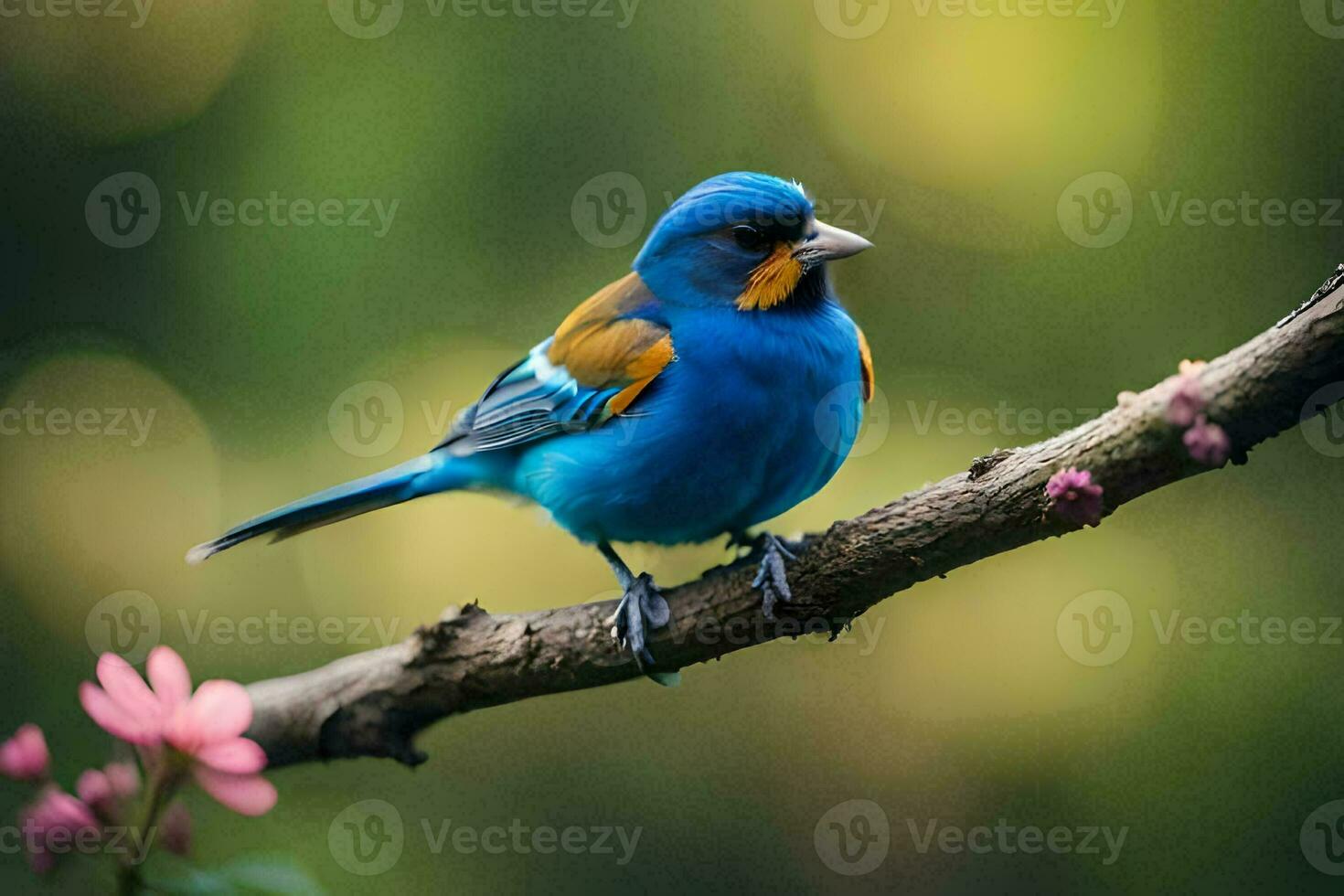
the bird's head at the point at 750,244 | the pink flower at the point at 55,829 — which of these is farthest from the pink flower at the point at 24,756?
the bird's head at the point at 750,244

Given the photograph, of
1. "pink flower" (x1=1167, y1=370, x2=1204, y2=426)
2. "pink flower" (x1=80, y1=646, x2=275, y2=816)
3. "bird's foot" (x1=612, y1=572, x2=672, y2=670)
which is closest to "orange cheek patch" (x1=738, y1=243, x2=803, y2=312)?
"bird's foot" (x1=612, y1=572, x2=672, y2=670)

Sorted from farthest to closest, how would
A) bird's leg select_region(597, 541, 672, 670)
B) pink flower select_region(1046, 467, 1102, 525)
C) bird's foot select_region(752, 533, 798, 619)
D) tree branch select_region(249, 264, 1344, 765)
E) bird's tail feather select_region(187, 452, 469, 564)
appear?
1. bird's tail feather select_region(187, 452, 469, 564)
2. bird's leg select_region(597, 541, 672, 670)
3. bird's foot select_region(752, 533, 798, 619)
4. pink flower select_region(1046, 467, 1102, 525)
5. tree branch select_region(249, 264, 1344, 765)

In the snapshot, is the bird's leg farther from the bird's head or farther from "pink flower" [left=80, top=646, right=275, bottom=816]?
"pink flower" [left=80, top=646, right=275, bottom=816]

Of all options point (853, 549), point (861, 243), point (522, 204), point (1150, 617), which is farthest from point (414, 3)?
point (1150, 617)

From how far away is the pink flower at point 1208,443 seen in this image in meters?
1.64

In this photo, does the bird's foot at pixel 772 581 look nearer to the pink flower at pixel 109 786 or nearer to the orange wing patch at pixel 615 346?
the orange wing patch at pixel 615 346

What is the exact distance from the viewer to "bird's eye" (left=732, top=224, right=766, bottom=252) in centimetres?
266

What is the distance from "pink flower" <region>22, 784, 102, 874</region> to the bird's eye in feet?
5.49

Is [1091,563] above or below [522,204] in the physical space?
below

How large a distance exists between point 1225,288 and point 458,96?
1.90m

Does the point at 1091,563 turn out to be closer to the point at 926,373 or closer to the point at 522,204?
the point at 926,373

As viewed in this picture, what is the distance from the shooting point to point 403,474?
9.71ft

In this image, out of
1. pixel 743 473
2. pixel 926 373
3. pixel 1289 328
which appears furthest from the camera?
pixel 926 373

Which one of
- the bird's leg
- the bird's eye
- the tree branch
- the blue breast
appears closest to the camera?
the tree branch
